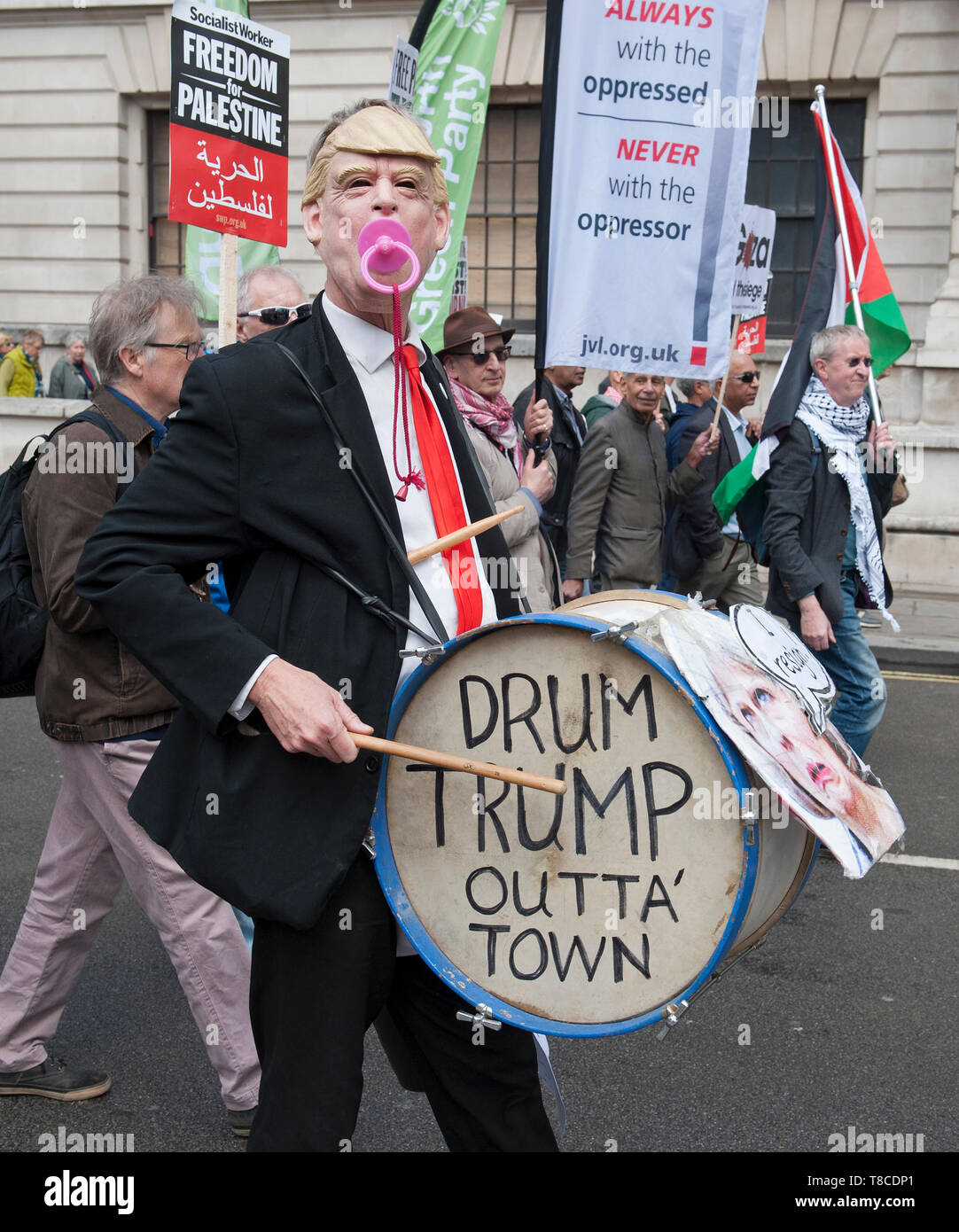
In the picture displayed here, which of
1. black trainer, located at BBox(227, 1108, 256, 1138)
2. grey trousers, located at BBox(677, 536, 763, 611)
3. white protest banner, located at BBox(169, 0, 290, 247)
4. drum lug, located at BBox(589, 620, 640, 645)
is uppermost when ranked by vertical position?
white protest banner, located at BBox(169, 0, 290, 247)

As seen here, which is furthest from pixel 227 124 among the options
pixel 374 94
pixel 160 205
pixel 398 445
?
pixel 160 205

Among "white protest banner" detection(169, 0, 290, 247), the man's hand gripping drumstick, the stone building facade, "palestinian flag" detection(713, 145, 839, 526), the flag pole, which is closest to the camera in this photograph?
the man's hand gripping drumstick

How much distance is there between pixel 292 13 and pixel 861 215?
509 inches

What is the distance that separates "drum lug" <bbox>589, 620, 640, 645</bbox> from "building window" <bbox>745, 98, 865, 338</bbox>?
14.9m

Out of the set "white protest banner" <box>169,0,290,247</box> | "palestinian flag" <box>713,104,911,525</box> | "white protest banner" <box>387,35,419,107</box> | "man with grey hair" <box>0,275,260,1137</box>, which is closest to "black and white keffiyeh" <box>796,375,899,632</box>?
"palestinian flag" <box>713,104,911,525</box>

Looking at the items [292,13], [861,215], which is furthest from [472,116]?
[292,13]

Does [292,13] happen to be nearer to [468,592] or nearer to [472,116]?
[472,116]

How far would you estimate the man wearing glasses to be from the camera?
7.31 metres

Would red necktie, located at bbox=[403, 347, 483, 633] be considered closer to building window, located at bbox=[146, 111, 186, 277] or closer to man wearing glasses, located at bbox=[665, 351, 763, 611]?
man wearing glasses, located at bbox=[665, 351, 763, 611]

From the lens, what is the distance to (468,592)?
225cm

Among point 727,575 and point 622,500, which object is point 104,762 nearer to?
point 622,500

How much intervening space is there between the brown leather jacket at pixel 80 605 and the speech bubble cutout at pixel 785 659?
1508 mm

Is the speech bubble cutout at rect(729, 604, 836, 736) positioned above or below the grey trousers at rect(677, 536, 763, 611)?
above

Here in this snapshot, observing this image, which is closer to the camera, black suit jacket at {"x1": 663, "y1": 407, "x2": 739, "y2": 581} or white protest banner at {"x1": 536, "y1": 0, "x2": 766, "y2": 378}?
white protest banner at {"x1": 536, "y1": 0, "x2": 766, "y2": 378}
